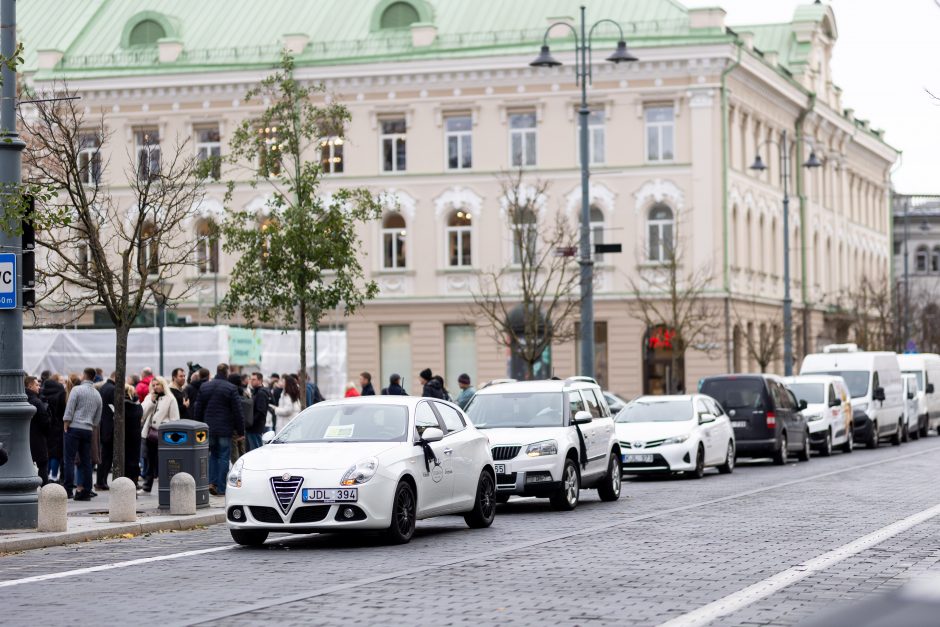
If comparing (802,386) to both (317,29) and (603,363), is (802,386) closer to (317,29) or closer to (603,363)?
(603,363)

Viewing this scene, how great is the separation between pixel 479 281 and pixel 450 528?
40585 mm

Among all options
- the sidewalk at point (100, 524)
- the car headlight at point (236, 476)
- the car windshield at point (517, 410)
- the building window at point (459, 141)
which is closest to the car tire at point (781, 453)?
the car windshield at point (517, 410)

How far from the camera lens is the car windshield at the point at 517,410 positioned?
74.6ft

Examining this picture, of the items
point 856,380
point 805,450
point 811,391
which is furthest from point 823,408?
point 856,380

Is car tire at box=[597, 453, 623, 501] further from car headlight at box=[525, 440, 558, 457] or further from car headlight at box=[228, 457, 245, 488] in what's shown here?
car headlight at box=[228, 457, 245, 488]

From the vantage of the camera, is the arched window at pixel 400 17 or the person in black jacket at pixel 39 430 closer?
the person in black jacket at pixel 39 430

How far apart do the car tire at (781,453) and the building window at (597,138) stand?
25.5m

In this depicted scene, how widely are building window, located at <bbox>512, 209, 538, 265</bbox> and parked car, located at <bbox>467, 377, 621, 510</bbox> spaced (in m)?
27.8

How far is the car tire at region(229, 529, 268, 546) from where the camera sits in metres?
16.8

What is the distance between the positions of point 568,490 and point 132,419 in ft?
23.5

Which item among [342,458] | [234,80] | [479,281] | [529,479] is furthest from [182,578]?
[234,80]

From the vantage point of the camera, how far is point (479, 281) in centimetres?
5972

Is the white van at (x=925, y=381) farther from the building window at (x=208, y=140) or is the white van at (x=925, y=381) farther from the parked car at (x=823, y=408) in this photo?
the building window at (x=208, y=140)

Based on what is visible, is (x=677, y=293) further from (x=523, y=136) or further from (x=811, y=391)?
(x=811, y=391)
